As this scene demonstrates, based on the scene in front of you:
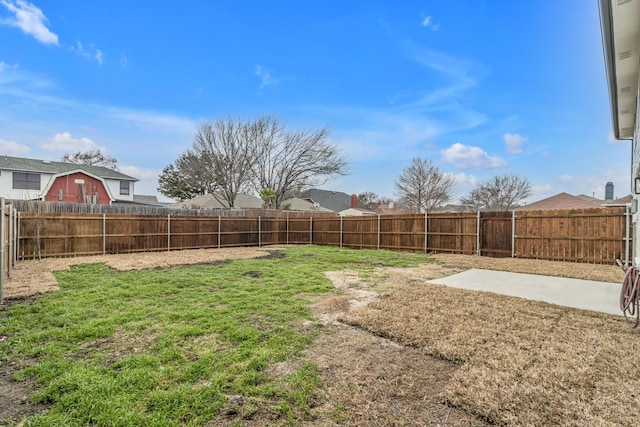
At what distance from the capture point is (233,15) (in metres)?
10.6

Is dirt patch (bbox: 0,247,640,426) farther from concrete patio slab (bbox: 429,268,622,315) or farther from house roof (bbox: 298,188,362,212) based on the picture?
house roof (bbox: 298,188,362,212)

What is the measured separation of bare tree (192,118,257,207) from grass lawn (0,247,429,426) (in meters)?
18.3

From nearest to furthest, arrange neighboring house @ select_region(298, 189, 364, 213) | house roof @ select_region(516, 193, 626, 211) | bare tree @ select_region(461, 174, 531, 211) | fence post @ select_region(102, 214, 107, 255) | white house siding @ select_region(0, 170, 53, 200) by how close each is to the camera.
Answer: fence post @ select_region(102, 214, 107, 255)
white house siding @ select_region(0, 170, 53, 200)
house roof @ select_region(516, 193, 626, 211)
bare tree @ select_region(461, 174, 531, 211)
neighboring house @ select_region(298, 189, 364, 213)

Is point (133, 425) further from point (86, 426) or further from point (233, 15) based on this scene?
point (233, 15)

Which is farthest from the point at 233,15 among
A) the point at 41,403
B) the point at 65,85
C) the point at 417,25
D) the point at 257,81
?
the point at 41,403

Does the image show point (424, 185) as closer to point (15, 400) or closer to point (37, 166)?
point (37, 166)

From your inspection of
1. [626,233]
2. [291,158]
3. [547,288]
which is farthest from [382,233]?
[291,158]

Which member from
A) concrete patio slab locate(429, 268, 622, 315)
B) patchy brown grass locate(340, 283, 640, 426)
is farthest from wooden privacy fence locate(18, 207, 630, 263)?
patchy brown grass locate(340, 283, 640, 426)

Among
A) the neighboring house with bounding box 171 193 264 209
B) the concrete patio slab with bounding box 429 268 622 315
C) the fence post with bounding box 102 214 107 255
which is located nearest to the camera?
the concrete patio slab with bounding box 429 268 622 315

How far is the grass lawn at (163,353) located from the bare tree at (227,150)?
1832 cm

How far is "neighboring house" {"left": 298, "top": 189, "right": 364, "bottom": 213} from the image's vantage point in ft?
126

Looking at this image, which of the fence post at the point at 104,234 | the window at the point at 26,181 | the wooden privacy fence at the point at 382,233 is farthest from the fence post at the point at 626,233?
the window at the point at 26,181

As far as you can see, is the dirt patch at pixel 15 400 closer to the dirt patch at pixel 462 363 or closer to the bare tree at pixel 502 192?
the dirt patch at pixel 462 363

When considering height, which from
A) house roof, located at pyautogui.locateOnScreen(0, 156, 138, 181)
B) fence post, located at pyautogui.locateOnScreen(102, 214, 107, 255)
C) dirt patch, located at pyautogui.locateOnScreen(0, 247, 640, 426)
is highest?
house roof, located at pyautogui.locateOnScreen(0, 156, 138, 181)
